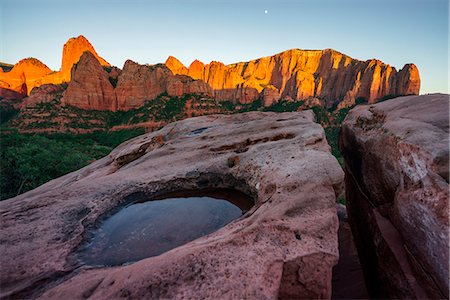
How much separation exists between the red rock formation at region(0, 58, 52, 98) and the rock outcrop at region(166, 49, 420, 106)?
51962 mm

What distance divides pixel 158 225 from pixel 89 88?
64.7 metres

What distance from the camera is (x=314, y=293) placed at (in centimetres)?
266

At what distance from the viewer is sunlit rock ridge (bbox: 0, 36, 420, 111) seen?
60.3m

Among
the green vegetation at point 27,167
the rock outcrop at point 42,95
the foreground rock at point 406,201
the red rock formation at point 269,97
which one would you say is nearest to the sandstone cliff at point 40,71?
the rock outcrop at point 42,95

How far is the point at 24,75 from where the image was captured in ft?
272

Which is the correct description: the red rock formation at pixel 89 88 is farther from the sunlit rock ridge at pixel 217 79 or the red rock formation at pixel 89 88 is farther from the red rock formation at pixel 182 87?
the red rock formation at pixel 182 87

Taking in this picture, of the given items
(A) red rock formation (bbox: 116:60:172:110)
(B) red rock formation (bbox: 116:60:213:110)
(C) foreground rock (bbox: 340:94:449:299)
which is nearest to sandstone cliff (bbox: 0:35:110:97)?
(A) red rock formation (bbox: 116:60:172:110)

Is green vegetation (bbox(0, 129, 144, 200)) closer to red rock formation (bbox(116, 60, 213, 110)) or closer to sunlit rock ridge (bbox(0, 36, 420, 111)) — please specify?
red rock formation (bbox(116, 60, 213, 110))

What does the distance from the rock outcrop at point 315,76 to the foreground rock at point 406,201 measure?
6799 centimetres

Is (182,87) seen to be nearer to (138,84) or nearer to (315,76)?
(138,84)

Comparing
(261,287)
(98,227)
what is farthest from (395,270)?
(98,227)

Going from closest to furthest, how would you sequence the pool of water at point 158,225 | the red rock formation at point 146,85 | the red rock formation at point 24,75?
1. the pool of water at point 158,225
2. the red rock formation at point 146,85
3. the red rock formation at point 24,75

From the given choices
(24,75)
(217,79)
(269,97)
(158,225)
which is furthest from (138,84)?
(158,225)

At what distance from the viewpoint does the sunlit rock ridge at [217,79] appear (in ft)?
198
